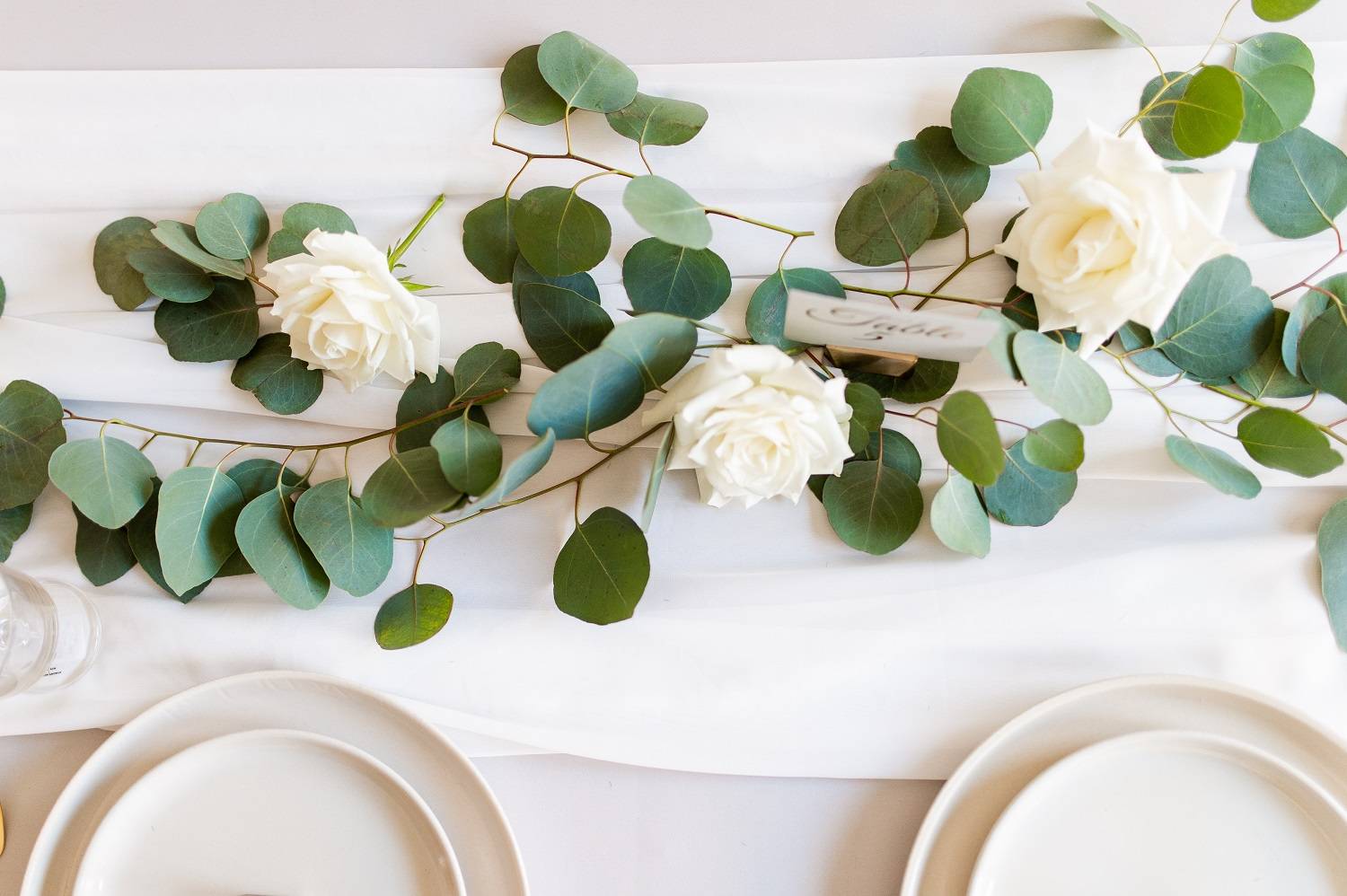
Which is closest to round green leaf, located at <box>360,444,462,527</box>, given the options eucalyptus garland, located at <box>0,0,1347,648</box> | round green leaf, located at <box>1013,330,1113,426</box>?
eucalyptus garland, located at <box>0,0,1347,648</box>

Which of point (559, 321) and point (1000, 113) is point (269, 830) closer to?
point (559, 321)

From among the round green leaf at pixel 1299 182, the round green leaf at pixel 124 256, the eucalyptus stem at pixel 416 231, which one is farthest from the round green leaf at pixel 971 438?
the round green leaf at pixel 124 256

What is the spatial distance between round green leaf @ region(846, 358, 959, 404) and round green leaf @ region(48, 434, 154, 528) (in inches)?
23.7

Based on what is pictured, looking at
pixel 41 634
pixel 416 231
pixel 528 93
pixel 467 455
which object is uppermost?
pixel 528 93

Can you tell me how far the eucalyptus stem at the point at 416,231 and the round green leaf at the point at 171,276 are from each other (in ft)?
0.54

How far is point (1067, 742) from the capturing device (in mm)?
727

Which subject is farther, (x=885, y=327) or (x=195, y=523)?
(x=195, y=523)

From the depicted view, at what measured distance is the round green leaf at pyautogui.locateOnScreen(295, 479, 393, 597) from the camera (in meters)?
0.73

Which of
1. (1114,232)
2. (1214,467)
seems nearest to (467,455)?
(1114,232)

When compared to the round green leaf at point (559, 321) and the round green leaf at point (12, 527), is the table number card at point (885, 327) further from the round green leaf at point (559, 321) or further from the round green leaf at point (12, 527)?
the round green leaf at point (12, 527)

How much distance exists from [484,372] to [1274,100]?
27.1 inches

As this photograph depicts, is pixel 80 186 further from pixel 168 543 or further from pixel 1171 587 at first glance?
pixel 1171 587

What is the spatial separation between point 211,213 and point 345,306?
20 cm

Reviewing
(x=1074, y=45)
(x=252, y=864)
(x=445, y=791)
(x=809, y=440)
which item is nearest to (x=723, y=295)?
(x=809, y=440)
